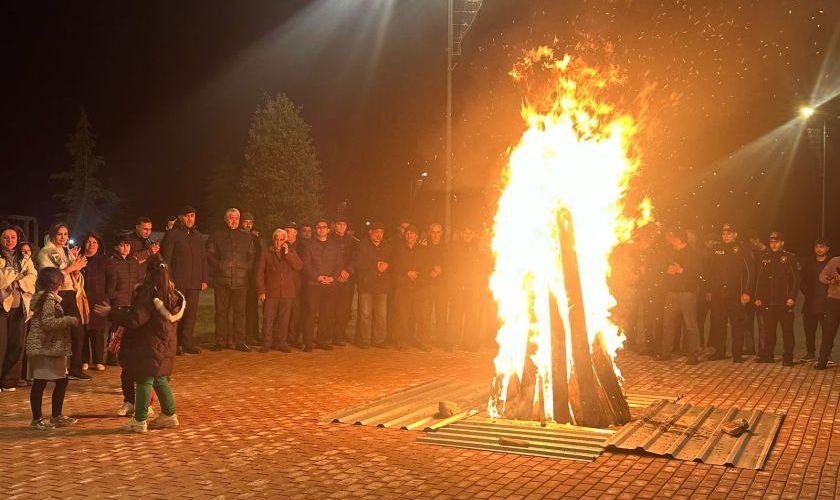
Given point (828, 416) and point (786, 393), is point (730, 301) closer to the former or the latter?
point (786, 393)

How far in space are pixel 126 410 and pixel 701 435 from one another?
623 cm

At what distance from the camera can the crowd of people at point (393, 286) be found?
12.4 m

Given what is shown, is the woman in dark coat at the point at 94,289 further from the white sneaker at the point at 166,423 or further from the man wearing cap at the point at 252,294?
the white sneaker at the point at 166,423

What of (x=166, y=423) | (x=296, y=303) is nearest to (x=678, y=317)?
(x=296, y=303)

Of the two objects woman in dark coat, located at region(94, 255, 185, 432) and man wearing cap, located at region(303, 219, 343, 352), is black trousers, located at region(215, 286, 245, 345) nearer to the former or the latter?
man wearing cap, located at region(303, 219, 343, 352)

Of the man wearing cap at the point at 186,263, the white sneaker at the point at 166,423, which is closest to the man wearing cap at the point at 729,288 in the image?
the man wearing cap at the point at 186,263

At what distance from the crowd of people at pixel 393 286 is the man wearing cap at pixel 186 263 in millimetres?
19

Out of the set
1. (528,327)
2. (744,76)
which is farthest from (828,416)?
(744,76)

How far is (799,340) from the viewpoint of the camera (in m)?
17.1

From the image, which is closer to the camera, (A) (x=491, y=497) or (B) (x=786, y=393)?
(A) (x=491, y=497)

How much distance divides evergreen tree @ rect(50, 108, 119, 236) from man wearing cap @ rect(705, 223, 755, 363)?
5532 centimetres

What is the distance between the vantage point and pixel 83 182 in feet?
201

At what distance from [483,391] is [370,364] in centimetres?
305

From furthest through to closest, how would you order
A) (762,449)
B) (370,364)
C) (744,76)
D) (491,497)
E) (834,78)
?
(834,78), (744,76), (370,364), (762,449), (491,497)
